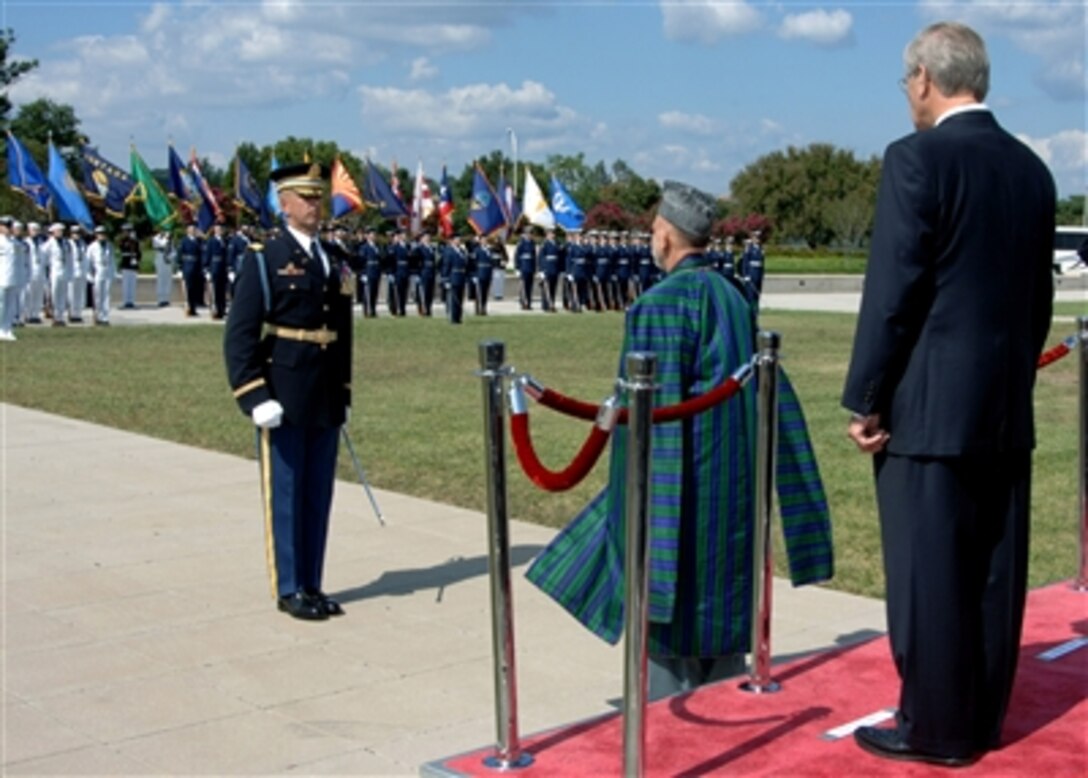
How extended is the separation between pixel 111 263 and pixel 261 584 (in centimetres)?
2313

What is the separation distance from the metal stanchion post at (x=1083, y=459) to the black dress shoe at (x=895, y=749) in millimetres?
2747

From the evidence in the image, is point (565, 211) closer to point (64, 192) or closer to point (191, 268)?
point (191, 268)

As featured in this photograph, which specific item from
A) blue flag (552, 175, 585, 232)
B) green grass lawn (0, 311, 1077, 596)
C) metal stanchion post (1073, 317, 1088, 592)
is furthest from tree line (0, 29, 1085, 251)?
metal stanchion post (1073, 317, 1088, 592)

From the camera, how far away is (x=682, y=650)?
4965 mm

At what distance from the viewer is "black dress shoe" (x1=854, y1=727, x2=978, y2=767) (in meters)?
4.32

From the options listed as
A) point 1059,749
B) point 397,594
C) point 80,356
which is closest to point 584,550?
point 1059,749

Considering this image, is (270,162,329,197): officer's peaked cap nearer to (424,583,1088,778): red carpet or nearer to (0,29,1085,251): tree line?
(424,583,1088,778): red carpet

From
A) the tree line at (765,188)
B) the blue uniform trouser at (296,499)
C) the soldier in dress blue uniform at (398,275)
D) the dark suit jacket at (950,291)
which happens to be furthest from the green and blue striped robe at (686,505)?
the tree line at (765,188)

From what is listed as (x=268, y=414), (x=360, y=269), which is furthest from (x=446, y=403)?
(x=360, y=269)

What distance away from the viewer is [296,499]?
692 centimetres

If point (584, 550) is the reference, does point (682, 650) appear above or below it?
below

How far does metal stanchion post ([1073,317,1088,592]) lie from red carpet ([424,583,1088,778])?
1.27 meters

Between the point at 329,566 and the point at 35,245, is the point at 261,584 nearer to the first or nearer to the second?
the point at 329,566

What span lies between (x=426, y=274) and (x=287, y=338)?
86.5 feet
